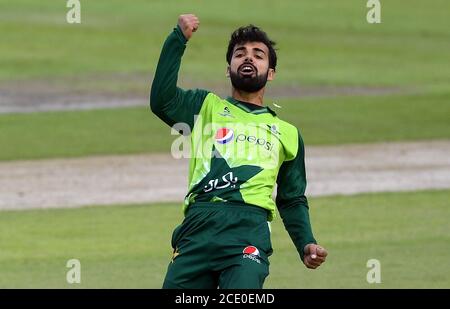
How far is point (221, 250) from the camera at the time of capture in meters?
8.53

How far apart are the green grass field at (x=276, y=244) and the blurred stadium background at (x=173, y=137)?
3cm

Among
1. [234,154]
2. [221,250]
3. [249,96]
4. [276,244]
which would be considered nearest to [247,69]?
[249,96]

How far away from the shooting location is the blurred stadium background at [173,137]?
1573 centimetres

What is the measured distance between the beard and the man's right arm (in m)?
0.30

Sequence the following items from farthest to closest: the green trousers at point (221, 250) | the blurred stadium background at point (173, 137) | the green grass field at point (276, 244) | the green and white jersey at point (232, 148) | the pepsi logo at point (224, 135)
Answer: the blurred stadium background at point (173, 137), the green grass field at point (276, 244), the pepsi logo at point (224, 135), the green and white jersey at point (232, 148), the green trousers at point (221, 250)

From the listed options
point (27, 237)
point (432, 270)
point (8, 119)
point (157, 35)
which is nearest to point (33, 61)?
point (157, 35)

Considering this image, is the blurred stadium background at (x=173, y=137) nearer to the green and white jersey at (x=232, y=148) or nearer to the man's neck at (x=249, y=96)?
the green and white jersey at (x=232, y=148)

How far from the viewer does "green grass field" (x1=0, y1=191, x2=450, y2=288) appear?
14375 millimetres

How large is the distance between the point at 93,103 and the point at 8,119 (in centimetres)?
270

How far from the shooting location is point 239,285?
27.6 ft

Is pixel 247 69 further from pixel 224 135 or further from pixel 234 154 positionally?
pixel 234 154

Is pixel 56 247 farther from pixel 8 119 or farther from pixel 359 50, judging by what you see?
pixel 359 50

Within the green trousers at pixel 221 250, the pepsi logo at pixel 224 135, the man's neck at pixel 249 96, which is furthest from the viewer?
the man's neck at pixel 249 96

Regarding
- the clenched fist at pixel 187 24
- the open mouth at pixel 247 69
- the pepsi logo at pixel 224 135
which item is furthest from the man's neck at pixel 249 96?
the clenched fist at pixel 187 24
